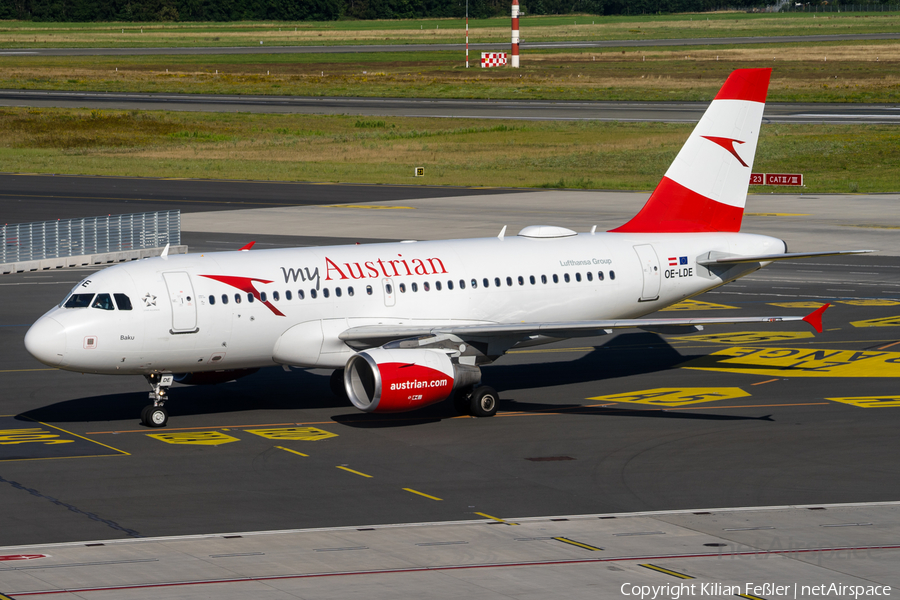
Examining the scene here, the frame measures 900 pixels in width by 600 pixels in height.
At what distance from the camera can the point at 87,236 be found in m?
65.4

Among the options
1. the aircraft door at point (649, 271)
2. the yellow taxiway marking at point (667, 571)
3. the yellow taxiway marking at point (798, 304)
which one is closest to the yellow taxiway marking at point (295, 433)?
the aircraft door at point (649, 271)

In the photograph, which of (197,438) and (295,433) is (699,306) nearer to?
(295,433)

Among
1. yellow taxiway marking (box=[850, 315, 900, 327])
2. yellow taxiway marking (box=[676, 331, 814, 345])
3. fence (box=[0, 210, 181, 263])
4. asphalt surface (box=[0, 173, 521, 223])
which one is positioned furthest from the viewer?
asphalt surface (box=[0, 173, 521, 223])

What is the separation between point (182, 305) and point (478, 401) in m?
8.82

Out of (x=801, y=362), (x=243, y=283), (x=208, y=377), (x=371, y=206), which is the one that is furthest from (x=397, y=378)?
(x=371, y=206)

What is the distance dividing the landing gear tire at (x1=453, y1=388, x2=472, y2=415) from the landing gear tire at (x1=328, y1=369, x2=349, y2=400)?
374 centimetres

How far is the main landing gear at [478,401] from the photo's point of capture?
34750mm

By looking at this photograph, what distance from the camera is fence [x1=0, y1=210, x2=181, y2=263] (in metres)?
62.8

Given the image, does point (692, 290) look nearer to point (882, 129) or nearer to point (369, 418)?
point (369, 418)

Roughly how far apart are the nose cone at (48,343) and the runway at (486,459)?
2.26 meters

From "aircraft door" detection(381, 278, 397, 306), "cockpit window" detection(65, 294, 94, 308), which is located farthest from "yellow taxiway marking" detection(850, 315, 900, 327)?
"cockpit window" detection(65, 294, 94, 308)

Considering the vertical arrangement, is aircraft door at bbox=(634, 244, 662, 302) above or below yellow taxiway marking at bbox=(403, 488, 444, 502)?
above

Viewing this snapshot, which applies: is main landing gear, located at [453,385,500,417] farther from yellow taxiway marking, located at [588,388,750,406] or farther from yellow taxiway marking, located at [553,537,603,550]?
yellow taxiway marking, located at [553,537,603,550]

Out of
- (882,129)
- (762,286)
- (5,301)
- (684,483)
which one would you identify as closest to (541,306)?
(684,483)
